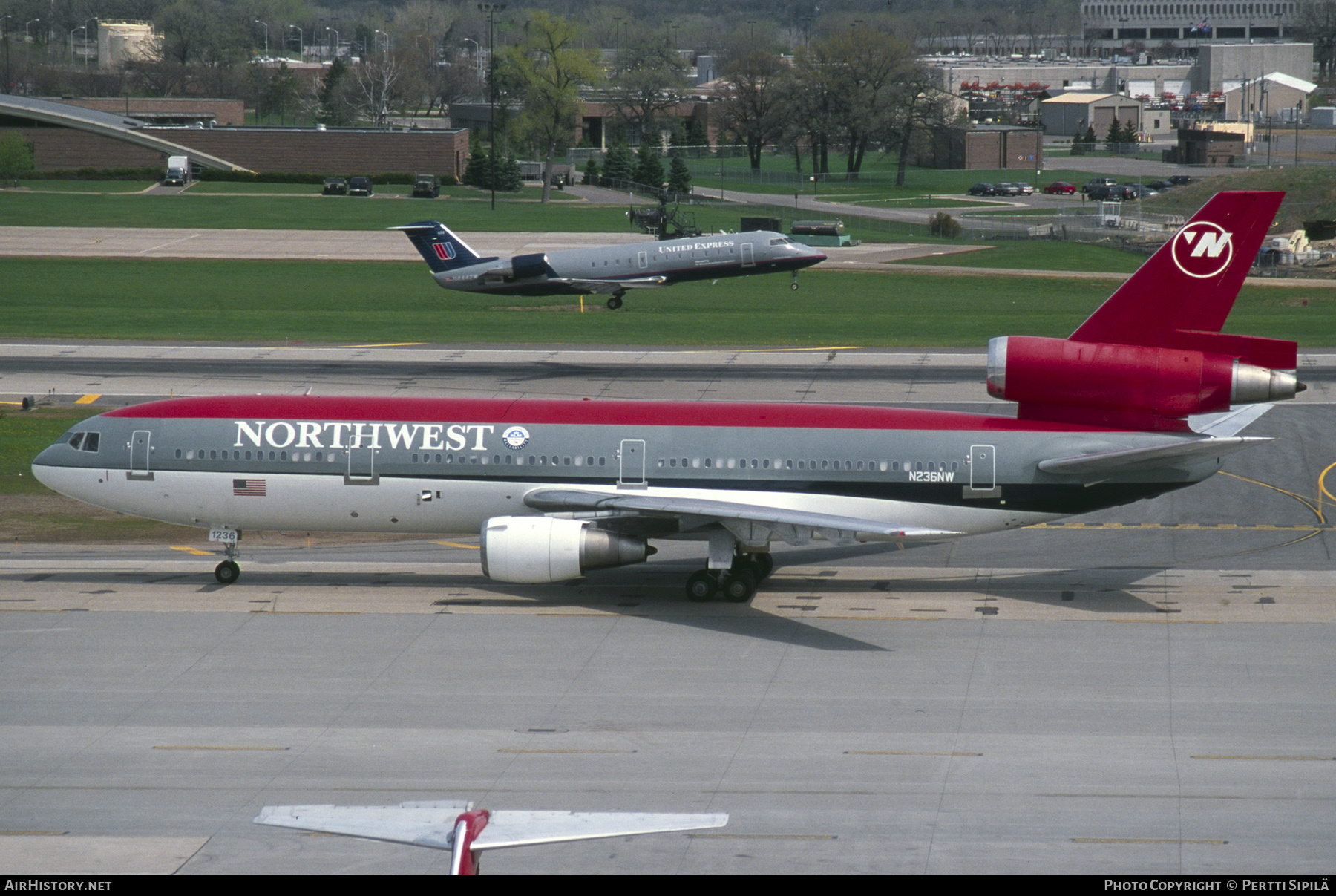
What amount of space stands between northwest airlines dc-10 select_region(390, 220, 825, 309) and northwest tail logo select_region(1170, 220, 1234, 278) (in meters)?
45.0

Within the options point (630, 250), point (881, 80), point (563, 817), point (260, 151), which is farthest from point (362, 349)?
point (881, 80)

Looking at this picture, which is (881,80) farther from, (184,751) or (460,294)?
(184,751)

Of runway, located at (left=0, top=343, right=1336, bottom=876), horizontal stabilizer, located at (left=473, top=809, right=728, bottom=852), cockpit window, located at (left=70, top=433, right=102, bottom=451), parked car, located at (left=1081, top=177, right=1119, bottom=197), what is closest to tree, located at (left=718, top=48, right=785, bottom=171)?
parked car, located at (left=1081, top=177, right=1119, bottom=197)

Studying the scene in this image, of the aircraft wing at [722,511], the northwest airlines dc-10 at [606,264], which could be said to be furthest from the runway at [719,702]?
the northwest airlines dc-10 at [606,264]

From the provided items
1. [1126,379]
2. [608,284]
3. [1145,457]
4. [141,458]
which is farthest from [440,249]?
[1145,457]

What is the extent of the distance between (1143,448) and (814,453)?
7.67 metres

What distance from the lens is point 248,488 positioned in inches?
1404

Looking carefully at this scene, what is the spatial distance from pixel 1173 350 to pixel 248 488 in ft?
74.4

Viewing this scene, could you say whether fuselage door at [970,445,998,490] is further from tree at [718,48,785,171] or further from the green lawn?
tree at [718,48,785,171]

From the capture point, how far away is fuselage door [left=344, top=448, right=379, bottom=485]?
3534cm

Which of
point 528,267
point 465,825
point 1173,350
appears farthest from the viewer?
point 528,267

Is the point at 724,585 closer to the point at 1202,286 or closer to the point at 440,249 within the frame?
the point at 1202,286

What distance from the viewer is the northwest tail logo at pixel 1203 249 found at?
33.6 metres

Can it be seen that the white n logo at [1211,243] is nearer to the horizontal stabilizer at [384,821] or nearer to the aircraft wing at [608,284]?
the horizontal stabilizer at [384,821]
